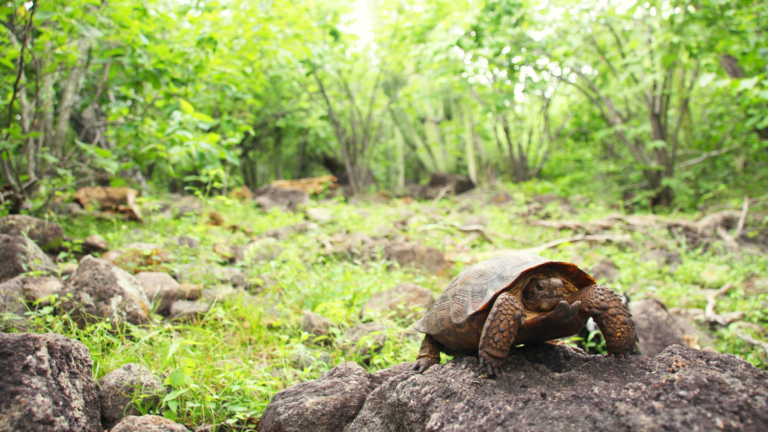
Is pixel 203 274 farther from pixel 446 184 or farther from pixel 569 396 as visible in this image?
pixel 446 184

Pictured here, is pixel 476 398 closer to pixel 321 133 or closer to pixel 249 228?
pixel 249 228

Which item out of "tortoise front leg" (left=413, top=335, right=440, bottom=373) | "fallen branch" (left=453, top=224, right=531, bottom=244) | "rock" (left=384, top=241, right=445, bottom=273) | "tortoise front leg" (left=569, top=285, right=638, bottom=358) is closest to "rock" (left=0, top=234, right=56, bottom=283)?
"tortoise front leg" (left=413, top=335, right=440, bottom=373)

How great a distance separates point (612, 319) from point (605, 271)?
2.96m

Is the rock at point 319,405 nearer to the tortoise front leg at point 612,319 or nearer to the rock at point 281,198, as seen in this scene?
the tortoise front leg at point 612,319

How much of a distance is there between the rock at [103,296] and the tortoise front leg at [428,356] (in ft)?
5.33

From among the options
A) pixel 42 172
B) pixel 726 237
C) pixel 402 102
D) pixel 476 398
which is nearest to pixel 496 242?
pixel 726 237

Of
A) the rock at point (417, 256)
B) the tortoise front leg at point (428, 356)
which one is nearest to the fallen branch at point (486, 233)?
the rock at point (417, 256)

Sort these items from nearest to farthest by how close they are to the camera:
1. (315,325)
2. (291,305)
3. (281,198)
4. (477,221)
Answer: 1. (315,325)
2. (291,305)
3. (477,221)
4. (281,198)

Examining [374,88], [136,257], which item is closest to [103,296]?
[136,257]

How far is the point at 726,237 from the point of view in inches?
208

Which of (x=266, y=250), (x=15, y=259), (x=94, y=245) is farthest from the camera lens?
(x=266, y=250)

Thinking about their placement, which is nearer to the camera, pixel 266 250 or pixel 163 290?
pixel 163 290

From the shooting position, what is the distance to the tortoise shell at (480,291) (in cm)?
160

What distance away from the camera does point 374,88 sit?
9.41 metres
